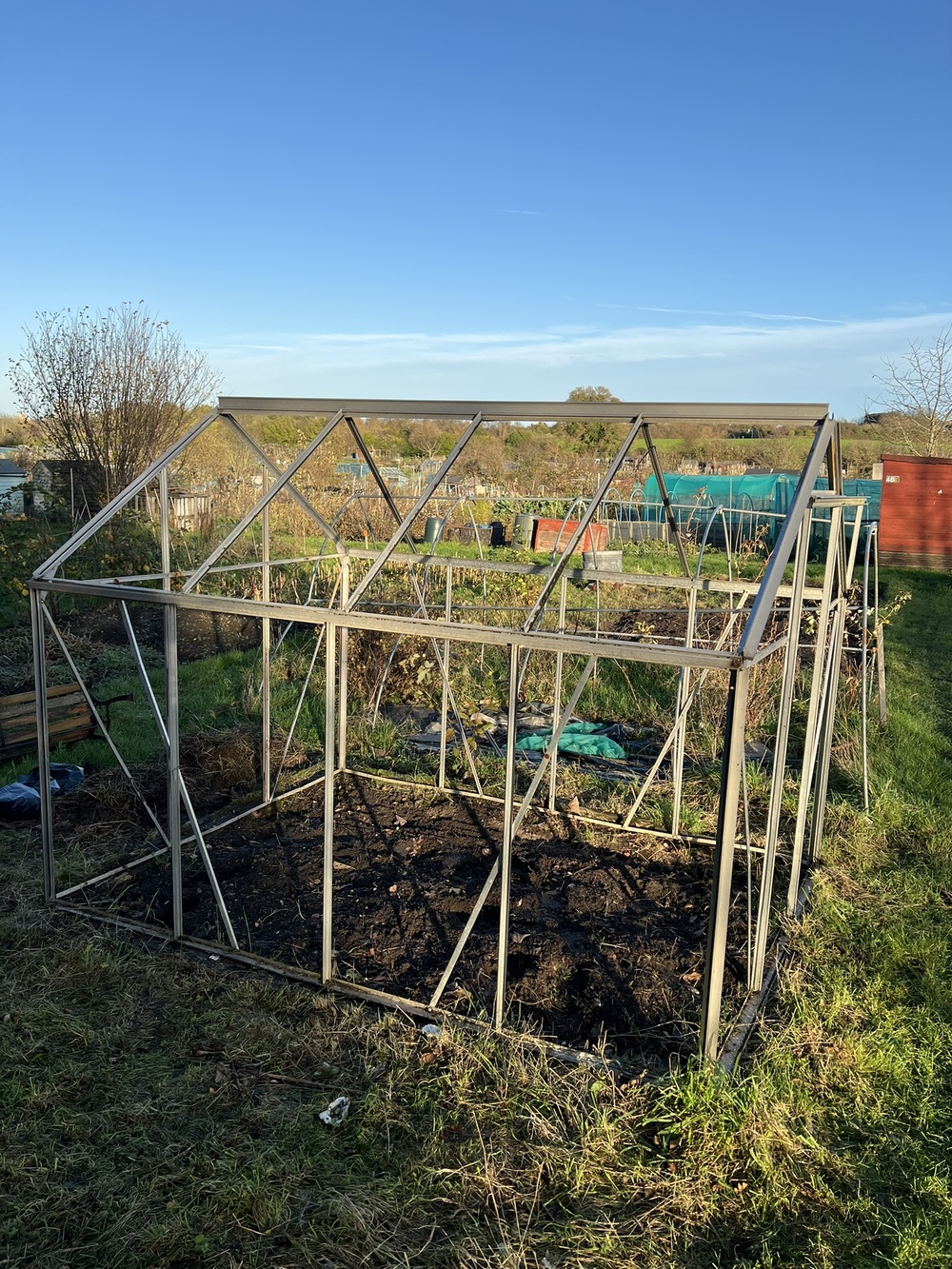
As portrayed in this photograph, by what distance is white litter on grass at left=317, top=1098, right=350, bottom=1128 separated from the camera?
11.9 feet

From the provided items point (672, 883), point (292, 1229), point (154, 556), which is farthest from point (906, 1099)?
point (154, 556)

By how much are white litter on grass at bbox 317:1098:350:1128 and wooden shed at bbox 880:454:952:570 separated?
19.7 metres

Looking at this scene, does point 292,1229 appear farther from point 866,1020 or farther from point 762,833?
point 762,833

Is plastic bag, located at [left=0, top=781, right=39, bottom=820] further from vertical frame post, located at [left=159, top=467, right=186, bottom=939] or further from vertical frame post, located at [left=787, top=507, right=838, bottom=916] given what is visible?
vertical frame post, located at [left=787, top=507, right=838, bottom=916]

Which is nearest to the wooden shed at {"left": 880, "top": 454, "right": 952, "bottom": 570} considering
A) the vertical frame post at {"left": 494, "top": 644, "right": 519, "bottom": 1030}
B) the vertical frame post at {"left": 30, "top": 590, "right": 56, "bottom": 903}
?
the vertical frame post at {"left": 494, "top": 644, "right": 519, "bottom": 1030}

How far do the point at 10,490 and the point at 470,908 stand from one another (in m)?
11.4

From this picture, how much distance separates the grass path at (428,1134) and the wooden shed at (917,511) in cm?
1744

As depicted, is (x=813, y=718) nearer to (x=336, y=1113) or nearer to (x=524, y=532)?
(x=336, y=1113)

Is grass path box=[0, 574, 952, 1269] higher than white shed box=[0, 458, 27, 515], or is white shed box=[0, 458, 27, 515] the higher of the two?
white shed box=[0, 458, 27, 515]

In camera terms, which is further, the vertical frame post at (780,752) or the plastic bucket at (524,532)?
the plastic bucket at (524,532)

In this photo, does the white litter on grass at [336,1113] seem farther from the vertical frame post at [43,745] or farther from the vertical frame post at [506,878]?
the vertical frame post at [43,745]

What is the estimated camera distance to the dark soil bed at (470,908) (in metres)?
4.50

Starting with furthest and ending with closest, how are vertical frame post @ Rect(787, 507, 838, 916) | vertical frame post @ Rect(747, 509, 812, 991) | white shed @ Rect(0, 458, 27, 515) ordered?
1. white shed @ Rect(0, 458, 27, 515)
2. vertical frame post @ Rect(787, 507, 838, 916)
3. vertical frame post @ Rect(747, 509, 812, 991)

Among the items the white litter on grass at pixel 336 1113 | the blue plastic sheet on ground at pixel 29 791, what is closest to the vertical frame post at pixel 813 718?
the white litter on grass at pixel 336 1113
